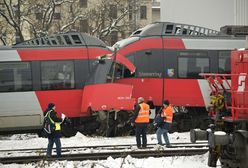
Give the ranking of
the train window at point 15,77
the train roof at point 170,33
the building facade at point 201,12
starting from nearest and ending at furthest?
1. the train window at point 15,77
2. the train roof at point 170,33
3. the building facade at point 201,12

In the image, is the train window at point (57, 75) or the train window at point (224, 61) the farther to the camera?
the train window at point (224, 61)

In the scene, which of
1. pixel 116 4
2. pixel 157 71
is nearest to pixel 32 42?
pixel 157 71

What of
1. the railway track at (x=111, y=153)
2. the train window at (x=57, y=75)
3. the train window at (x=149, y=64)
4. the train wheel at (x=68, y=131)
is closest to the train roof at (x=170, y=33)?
the train window at (x=149, y=64)

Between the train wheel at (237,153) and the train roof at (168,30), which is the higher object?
the train roof at (168,30)

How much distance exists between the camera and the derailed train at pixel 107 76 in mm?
16953

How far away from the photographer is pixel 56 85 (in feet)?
56.6

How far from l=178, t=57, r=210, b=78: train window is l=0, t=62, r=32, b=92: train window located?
5763 millimetres

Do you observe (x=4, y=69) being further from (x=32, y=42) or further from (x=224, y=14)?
(x=224, y=14)

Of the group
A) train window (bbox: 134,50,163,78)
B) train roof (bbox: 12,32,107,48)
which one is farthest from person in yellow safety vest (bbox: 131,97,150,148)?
train roof (bbox: 12,32,107,48)

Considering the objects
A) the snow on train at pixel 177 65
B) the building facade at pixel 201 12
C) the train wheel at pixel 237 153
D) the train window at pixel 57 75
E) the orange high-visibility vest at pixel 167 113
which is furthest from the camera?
the building facade at pixel 201 12

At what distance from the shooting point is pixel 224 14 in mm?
28281

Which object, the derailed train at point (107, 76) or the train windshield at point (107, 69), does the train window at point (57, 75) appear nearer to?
the derailed train at point (107, 76)

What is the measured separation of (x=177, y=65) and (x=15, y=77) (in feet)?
20.1

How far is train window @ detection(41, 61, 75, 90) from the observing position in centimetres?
1720
